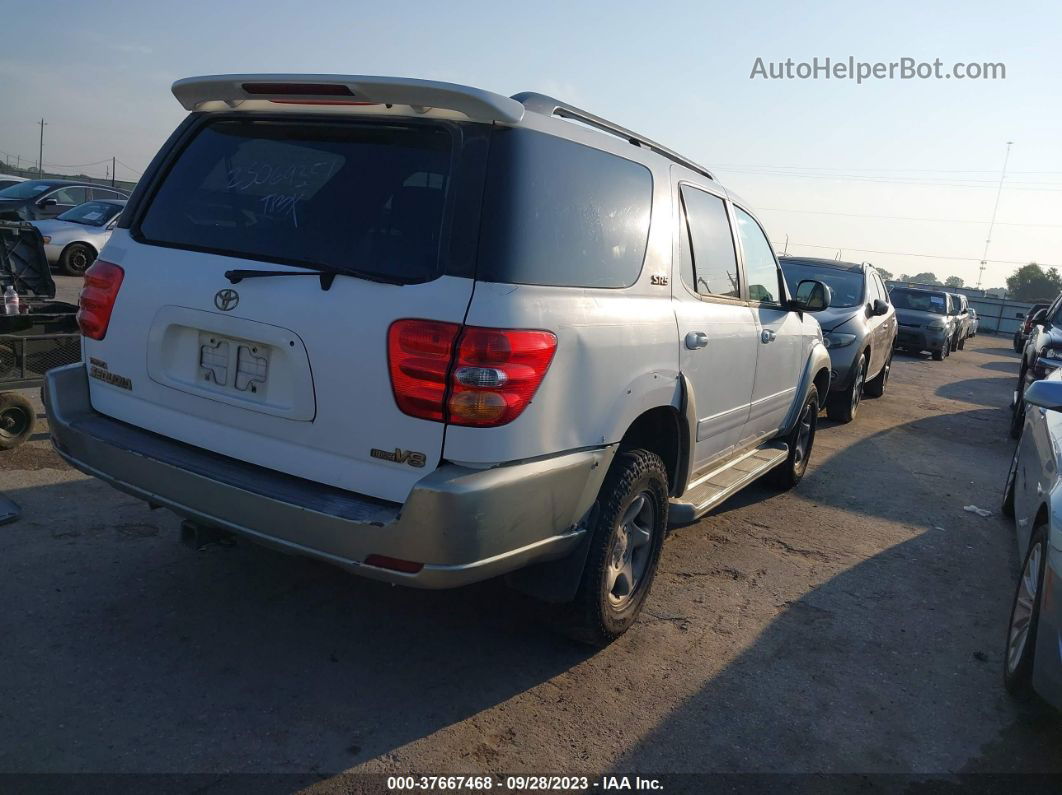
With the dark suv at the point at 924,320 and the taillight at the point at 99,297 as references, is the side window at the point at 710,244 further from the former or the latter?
the dark suv at the point at 924,320

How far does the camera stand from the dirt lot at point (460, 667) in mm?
2775

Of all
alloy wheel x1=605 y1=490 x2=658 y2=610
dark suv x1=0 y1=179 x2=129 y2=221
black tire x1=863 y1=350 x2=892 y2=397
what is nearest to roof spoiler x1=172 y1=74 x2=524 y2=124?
alloy wheel x1=605 y1=490 x2=658 y2=610

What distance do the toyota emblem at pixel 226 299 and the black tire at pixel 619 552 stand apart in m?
1.49

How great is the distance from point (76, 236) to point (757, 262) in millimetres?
13043

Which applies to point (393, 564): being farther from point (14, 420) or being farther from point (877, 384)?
point (877, 384)

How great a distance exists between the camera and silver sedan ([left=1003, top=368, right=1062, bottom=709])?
2.94m

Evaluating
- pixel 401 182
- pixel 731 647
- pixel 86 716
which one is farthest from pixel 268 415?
pixel 731 647

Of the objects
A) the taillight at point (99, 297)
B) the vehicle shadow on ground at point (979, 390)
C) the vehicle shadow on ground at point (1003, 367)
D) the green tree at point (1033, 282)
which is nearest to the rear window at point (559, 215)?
the taillight at point (99, 297)

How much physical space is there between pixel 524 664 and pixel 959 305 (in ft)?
80.2

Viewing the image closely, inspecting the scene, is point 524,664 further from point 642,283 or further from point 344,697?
point 642,283

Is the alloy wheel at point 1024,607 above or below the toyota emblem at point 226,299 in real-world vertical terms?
below

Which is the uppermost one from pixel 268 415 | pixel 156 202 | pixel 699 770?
pixel 156 202

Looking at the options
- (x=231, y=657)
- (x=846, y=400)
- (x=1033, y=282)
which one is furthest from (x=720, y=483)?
(x=1033, y=282)

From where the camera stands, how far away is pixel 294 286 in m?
2.74
